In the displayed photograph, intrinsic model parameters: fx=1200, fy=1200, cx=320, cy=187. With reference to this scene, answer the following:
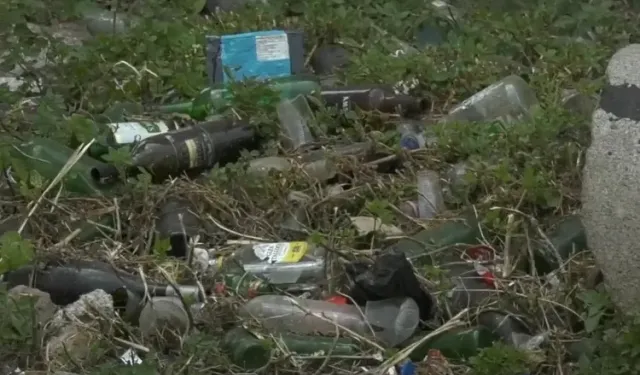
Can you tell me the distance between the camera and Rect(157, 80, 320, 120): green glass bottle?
413cm

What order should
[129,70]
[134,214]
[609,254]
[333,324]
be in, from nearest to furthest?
[609,254], [333,324], [134,214], [129,70]

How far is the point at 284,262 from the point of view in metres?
3.18

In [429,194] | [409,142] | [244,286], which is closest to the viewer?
[244,286]

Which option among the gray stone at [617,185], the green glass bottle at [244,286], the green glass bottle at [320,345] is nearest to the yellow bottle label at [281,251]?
the green glass bottle at [244,286]

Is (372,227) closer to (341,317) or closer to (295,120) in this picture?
(341,317)

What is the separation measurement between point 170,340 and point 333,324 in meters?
0.40

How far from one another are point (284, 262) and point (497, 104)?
1.29 meters

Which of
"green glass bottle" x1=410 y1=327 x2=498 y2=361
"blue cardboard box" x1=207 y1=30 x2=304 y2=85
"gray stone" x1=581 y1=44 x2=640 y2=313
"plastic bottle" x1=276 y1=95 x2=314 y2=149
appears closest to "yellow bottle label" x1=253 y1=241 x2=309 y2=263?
"green glass bottle" x1=410 y1=327 x2=498 y2=361

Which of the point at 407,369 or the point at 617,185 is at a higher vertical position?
the point at 617,185

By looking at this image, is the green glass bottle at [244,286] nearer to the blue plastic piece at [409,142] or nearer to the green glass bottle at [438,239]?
the green glass bottle at [438,239]

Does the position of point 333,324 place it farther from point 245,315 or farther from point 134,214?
point 134,214

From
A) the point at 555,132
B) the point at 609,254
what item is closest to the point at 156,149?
the point at 555,132

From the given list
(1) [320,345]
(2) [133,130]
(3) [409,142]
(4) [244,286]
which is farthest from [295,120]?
(1) [320,345]

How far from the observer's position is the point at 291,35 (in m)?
4.66
